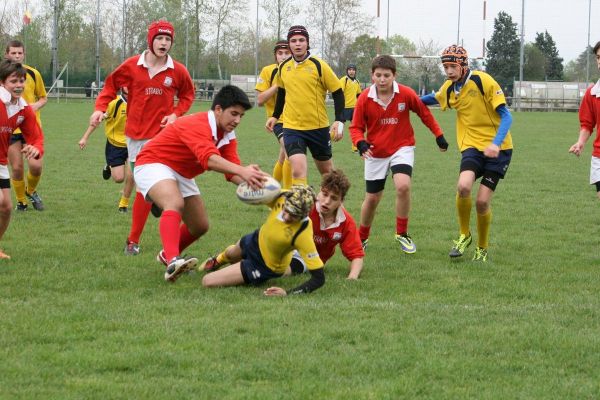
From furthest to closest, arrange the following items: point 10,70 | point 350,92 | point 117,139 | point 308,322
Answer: point 350,92
point 117,139
point 10,70
point 308,322

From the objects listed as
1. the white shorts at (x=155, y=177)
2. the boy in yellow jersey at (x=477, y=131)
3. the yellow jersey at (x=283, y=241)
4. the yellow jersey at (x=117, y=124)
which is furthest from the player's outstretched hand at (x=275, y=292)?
the yellow jersey at (x=117, y=124)

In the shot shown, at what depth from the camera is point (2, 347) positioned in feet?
17.1

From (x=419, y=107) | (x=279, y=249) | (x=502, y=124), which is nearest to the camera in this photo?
(x=279, y=249)

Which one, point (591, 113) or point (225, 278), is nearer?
point (225, 278)

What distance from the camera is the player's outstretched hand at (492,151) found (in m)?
8.05

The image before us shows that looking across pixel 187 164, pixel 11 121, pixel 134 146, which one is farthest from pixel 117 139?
pixel 187 164

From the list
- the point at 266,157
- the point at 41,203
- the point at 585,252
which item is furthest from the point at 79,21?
the point at 585,252

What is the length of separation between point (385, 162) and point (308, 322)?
347 cm

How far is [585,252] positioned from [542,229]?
1.49m

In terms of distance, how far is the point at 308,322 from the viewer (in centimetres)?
590

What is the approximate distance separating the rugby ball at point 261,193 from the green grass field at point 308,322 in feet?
2.24

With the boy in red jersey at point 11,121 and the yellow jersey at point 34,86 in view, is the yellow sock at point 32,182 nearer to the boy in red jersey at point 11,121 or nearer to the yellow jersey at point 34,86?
the yellow jersey at point 34,86

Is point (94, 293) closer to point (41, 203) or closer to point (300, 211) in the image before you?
point (300, 211)

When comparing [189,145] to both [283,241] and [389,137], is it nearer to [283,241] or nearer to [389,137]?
[283,241]
